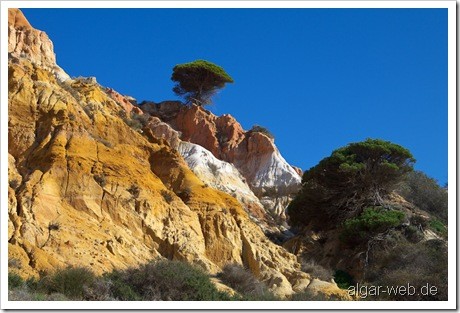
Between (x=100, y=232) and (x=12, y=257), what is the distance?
449 cm

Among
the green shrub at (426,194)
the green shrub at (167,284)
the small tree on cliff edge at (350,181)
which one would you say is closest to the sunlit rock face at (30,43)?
the small tree on cliff edge at (350,181)

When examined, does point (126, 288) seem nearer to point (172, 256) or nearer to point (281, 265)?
point (172, 256)

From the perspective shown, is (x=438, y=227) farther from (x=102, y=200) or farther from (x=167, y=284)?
(x=167, y=284)

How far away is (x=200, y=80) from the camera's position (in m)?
61.0

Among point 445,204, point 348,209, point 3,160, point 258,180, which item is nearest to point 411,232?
point 348,209

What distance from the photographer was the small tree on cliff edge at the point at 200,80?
2387 inches

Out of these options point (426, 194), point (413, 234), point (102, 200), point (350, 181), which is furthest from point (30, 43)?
point (426, 194)

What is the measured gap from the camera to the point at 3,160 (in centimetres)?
1908

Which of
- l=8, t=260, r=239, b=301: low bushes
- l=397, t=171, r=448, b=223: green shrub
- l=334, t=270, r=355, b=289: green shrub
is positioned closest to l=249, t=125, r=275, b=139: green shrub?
l=397, t=171, r=448, b=223: green shrub

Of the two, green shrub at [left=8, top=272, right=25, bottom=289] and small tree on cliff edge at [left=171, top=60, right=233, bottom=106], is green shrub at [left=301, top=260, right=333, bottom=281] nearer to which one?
green shrub at [left=8, top=272, right=25, bottom=289]

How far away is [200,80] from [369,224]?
2497cm

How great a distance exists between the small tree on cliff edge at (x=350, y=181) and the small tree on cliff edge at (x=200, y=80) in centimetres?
1727

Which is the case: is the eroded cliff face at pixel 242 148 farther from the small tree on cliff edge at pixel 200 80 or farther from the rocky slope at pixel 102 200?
the rocky slope at pixel 102 200

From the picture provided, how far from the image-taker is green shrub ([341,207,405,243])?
40.1 meters
